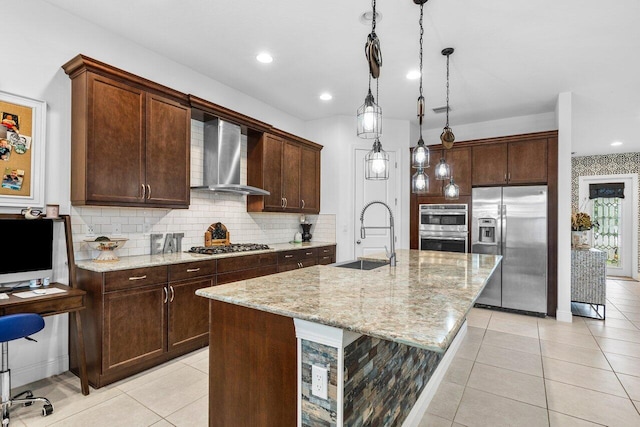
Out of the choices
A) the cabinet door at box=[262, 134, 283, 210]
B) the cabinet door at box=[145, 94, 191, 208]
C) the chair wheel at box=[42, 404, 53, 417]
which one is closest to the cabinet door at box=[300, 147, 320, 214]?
the cabinet door at box=[262, 134, 283, 210]

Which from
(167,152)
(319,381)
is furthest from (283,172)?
(319,381)

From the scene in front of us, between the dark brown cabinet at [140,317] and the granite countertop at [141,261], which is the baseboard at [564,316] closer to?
the granite countertop at [141,261]

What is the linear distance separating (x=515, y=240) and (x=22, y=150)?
5.48 m

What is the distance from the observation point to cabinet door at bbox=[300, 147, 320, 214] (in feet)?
16.7

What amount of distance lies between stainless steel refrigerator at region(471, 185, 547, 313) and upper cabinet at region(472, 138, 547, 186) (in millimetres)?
135

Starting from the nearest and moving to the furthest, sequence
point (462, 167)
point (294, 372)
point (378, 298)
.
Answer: point (294, 372) < point (378, 298) < point (462, 167)

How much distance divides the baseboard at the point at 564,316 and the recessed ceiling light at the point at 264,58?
187 inches

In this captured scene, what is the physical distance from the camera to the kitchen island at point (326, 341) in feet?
4.10

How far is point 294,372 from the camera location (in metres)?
1.41

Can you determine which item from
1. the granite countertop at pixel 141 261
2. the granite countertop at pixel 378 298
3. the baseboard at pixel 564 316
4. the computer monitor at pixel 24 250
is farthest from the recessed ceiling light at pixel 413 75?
the computer monitor at pixel 24 250

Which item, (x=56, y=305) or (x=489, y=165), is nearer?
(x=56, y=305)

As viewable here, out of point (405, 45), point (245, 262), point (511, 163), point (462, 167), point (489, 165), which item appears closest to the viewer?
point (405, 45)

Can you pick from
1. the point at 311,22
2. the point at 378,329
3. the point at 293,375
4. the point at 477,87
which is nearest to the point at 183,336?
the point at 293,375

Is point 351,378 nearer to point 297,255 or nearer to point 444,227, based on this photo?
point 297,255
